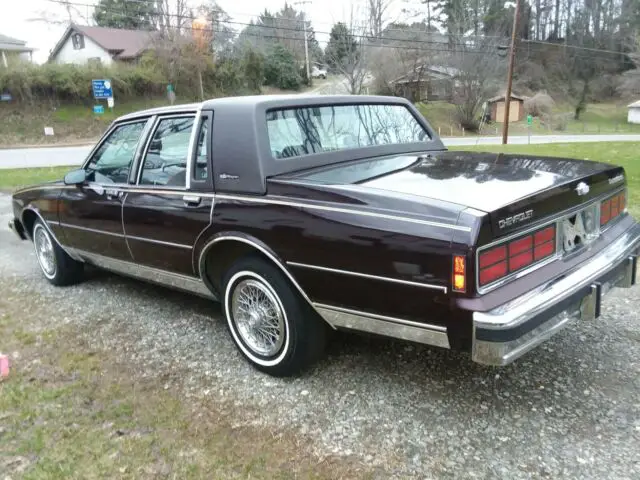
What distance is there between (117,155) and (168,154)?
29.8 inches

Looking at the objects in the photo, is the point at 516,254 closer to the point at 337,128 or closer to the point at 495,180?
the point at 495,180

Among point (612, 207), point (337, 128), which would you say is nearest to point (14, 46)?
point (337, 128)

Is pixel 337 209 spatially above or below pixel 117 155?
below

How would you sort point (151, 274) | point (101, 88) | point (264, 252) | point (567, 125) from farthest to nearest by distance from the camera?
point (567, 125), point (101, 88), point (151, 274), point (264, 252)

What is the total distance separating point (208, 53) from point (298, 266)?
40.9 metres

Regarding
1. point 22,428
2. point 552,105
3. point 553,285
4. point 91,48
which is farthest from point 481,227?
point 552,105

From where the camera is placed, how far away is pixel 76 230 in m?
4.62

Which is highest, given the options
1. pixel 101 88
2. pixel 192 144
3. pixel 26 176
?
pixel 101 88

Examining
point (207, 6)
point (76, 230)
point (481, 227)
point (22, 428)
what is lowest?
point (22, 428)

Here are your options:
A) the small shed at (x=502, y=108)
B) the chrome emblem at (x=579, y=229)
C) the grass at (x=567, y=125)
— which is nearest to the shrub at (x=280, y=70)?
the grass at (x=567, y=125)

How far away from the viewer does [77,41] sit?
46500mm

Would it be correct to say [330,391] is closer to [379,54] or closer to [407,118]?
[407,118]

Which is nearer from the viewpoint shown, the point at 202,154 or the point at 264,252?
the point at 264,252

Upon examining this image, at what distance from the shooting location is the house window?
151 feet
